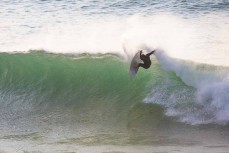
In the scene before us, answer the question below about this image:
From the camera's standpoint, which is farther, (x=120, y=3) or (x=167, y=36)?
(x=120, y=3)

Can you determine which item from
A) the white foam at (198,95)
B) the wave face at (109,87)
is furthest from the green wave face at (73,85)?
the white foam at (198,95)

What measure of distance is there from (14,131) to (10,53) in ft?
13.8

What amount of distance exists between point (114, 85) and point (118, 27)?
420cm

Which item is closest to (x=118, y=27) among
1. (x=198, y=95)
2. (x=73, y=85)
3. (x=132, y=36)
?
(x=132, y=36)

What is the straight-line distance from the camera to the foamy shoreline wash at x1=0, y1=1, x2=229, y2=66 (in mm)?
12945

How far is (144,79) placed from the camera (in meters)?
11.4

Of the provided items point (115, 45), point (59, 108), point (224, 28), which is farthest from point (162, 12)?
point (59, 108)

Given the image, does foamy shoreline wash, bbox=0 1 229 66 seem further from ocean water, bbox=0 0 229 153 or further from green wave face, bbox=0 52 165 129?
green wave face, bbox=0 52 165 129

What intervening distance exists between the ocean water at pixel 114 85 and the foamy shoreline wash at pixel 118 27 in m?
0.03

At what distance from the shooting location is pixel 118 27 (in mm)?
15492

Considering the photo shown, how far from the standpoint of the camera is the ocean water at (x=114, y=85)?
30.2 ft

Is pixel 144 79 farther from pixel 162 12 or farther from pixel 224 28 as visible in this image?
pixel 162 12

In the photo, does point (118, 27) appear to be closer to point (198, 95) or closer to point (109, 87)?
point (109, 87)

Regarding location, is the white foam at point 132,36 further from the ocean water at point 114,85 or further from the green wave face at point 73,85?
the green wave face at point 73,85
